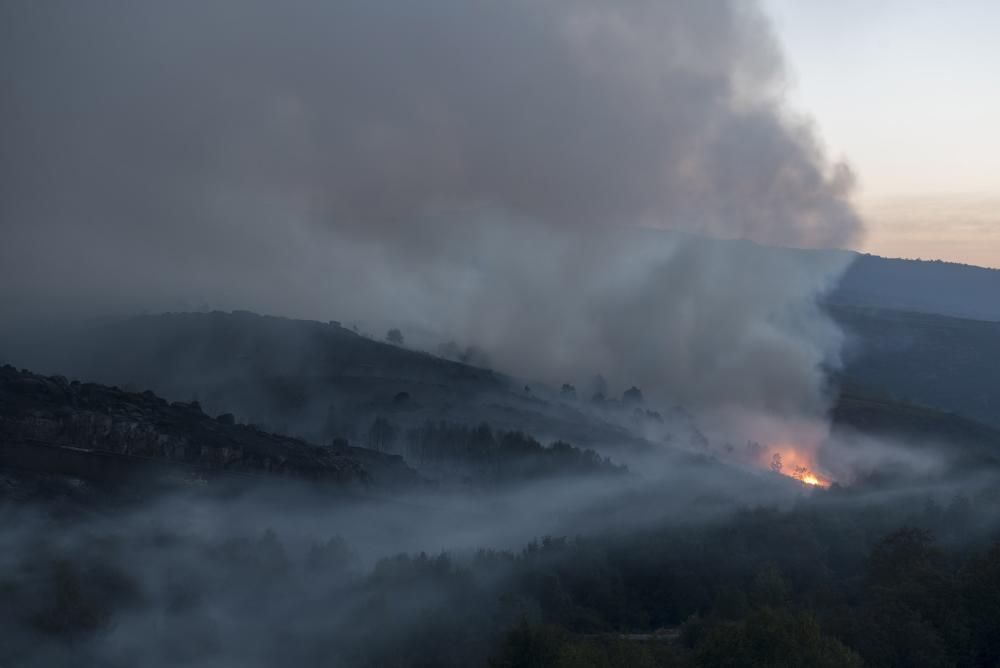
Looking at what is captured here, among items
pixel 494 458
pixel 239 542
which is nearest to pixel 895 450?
pixel 494 458

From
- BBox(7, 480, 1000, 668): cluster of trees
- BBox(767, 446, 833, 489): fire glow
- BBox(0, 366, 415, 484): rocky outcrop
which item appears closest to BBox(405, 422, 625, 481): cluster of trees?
BBox(0, 366, 415, 484): rocky outcrop

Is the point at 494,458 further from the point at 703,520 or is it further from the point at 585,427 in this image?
the point at 703,520

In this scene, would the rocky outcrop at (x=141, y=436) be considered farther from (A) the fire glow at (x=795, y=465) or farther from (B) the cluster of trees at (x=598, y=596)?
(A) the fire glow at (x=795, y=465)

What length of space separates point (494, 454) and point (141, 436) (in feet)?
192

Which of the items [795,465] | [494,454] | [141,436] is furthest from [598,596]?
[795,465]

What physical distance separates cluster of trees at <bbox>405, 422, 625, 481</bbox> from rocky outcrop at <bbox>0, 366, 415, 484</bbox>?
1766 centimetres

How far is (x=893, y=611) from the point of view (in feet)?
193

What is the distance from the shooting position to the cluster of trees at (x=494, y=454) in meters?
152

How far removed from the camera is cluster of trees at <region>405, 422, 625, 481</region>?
15212 cm

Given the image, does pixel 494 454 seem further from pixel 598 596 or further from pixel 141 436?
pixel 598 596

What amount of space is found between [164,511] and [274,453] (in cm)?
3045

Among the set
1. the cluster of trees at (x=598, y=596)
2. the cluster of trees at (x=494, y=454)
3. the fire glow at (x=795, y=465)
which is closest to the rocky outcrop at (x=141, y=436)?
the cluster of trees at (x=494, y=454)

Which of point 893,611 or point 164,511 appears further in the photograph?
point 164,511

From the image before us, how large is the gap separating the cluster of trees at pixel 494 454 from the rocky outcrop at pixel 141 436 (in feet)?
57.9
